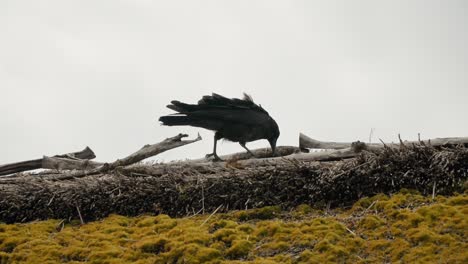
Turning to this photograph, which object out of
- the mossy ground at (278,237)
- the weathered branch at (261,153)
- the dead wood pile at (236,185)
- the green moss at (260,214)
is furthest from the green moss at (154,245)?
the weathered branch at (261,153)

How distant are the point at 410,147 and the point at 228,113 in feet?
11.3

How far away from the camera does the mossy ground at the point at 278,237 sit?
614 centimetres

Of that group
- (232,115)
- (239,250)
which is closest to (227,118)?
(232,115)

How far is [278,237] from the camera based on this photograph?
6762 millimetres

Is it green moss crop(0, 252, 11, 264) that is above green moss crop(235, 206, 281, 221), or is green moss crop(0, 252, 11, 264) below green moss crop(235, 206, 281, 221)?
below

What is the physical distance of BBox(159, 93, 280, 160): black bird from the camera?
10.5 metres

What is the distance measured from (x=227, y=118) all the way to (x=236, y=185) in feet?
8.23

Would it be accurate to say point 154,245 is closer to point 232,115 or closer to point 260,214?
point 260,214

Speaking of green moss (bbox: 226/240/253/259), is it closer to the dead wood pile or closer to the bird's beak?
the dead wood pile

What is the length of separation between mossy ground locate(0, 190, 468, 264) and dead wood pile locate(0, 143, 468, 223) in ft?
0.96

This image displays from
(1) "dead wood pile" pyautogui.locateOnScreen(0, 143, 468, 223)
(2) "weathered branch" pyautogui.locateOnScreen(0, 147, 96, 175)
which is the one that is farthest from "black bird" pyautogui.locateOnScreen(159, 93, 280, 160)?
(2) "weathered branch" pyautogui.locateOnScreen(0, 147, 96, 175)

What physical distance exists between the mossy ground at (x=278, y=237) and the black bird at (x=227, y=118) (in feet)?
8.36

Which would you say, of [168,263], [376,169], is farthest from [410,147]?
[168,263]

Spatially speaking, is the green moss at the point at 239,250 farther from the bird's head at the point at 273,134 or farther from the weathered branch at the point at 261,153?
the bird's head at the point at 273,134
